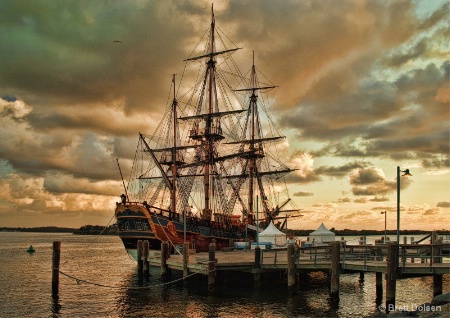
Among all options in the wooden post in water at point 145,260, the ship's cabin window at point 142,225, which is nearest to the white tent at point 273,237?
the ship's cabin window at point 142,225

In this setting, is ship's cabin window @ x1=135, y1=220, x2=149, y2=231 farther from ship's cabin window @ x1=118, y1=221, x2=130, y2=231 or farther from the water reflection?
the water reflection

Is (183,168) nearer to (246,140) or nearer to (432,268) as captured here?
(246,140)

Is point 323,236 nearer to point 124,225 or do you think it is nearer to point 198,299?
point 124,225

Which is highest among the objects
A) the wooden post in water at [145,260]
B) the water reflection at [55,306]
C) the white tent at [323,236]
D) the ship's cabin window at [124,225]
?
the ship's cabin window at [124,225]

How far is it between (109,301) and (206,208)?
3099 centimetres

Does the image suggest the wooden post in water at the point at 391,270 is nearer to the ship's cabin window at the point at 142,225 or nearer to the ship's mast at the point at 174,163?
the ship's cabin window at the point at 142,225

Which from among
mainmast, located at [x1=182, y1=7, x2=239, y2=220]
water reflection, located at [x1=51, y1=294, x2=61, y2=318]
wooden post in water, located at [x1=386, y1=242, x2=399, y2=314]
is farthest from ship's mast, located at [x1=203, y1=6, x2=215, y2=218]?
wooden post in water, located at [x1=386, y1=242, x2=399, y2=314]

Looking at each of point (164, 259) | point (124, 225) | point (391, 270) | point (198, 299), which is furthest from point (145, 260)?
point (391, 270)

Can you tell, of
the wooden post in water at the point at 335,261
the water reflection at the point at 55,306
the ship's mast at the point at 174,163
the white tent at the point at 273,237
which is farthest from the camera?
the ship's mast at the point at 174,163

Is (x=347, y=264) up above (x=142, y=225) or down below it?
below

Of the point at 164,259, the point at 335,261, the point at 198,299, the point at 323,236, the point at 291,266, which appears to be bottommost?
the point at 198,299

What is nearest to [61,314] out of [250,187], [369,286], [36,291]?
[36,291]

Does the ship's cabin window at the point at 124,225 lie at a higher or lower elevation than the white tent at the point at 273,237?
higher

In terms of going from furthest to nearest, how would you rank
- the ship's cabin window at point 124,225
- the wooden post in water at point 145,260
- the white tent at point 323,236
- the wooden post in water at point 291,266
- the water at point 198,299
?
the white tent at point 323,236 → the ship's cabin window at point 124,225 → the wooden post in water at point 145,260 → the wooden post in water at point 291,266 → the water at point 198,299
